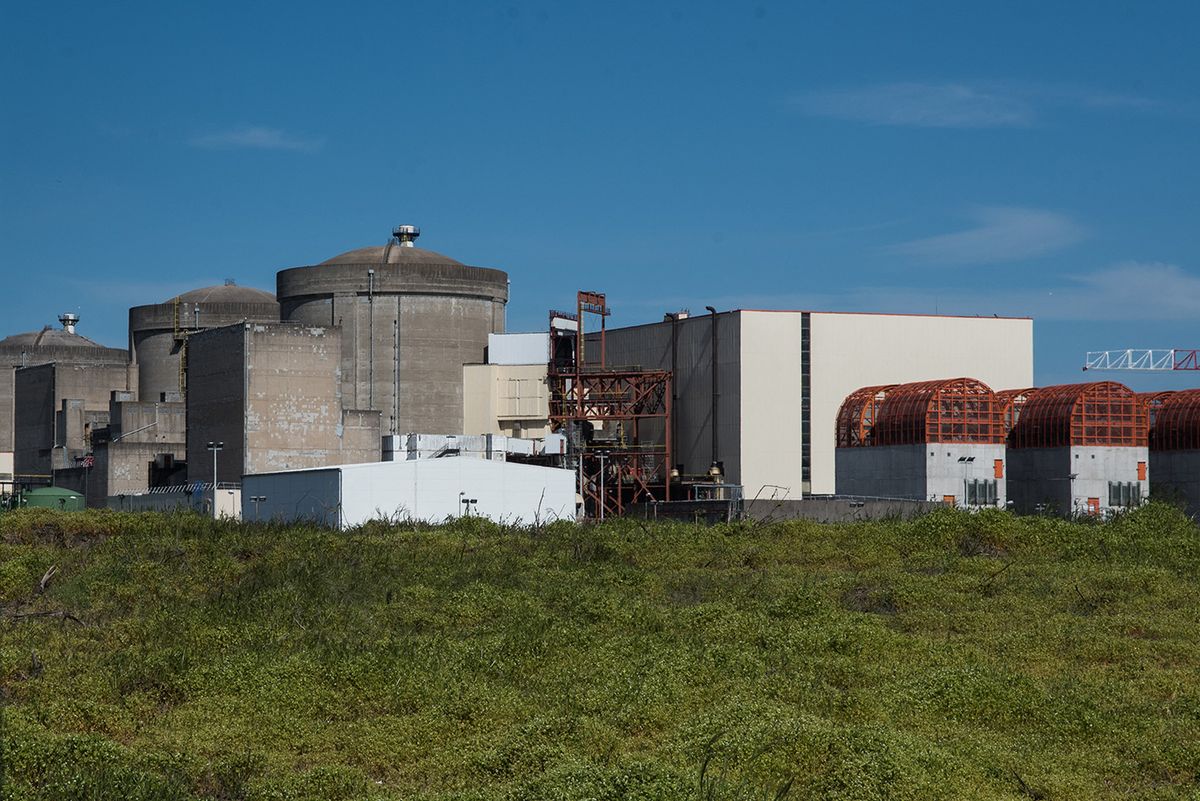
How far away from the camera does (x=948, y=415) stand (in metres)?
58.0

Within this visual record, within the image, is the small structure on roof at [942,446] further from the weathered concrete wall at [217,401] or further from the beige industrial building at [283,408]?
the weathered concrete wall at [217,401]

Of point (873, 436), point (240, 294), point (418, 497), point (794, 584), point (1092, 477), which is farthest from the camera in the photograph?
point (240, 294)

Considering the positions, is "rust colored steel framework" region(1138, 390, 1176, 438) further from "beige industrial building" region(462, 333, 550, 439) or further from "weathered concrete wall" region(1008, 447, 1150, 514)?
"beige industrial building" region(462, 333, 550, 439)

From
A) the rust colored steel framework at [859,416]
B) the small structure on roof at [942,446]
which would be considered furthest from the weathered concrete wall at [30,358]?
the small structure on roof at [942,446]

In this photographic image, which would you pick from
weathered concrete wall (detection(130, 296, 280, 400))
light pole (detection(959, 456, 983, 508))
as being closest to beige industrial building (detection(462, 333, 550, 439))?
weathered concrete wall (detection(130, 296, 280, 400))

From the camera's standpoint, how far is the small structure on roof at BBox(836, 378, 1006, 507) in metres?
57.7

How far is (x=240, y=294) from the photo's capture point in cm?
9588

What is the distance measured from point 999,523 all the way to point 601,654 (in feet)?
61.7

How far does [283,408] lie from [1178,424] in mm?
38865

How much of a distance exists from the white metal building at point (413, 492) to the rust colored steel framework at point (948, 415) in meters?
13.2

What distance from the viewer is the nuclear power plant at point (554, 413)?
57.7 meters

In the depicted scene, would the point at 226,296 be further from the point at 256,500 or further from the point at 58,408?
the point at 256,500

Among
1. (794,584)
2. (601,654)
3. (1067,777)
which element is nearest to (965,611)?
(794,584)

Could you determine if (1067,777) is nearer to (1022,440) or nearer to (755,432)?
(1022,440)
